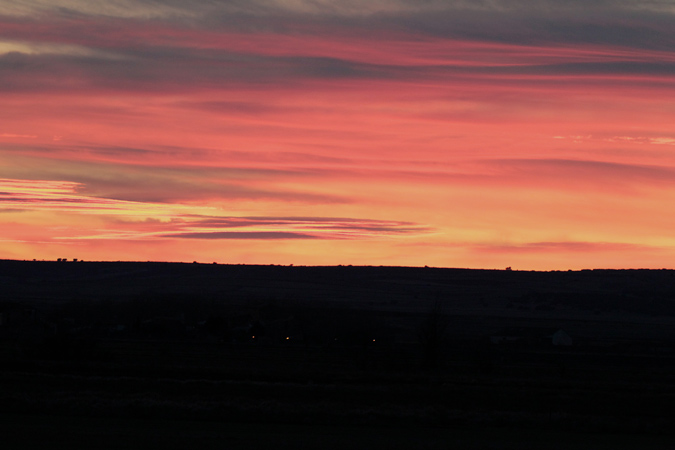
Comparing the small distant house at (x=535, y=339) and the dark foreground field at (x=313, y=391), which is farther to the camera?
the small distant house at (x=535, y=339)

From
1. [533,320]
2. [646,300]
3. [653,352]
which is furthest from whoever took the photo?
[646,300]

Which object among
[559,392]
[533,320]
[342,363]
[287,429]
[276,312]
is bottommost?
[287,429]

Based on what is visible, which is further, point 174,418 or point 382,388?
point 382,388

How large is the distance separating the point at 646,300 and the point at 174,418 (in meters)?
183

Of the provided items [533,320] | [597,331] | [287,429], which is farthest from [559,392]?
[533,320]

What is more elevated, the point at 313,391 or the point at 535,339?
the point at 535,339

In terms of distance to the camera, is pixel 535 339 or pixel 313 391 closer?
pixel 313 391

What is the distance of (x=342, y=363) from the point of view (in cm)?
5988

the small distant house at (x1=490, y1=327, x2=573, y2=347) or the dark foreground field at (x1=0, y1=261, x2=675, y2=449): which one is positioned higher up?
the small distant house at (x1=490, y1=327, x2=573, y2=347)

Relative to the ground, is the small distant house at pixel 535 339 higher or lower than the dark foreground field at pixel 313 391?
higher

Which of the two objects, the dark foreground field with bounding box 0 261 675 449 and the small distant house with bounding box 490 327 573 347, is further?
the small distant house with bounding box 490 327 573 347

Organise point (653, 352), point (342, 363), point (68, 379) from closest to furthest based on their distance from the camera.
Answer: point (68, 379) → point (342, 363) → point (653, 352)

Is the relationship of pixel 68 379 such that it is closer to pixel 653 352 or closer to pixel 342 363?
pixel 342 363

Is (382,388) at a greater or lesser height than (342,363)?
lesser
